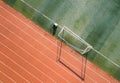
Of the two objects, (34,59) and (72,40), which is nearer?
(34,59)

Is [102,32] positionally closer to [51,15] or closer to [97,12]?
[97,12]

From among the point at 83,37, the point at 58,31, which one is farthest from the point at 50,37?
→ the point at 83,37

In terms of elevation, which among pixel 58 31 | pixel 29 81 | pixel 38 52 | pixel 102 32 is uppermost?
pixel 102 32

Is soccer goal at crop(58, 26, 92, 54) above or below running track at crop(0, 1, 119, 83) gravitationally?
above

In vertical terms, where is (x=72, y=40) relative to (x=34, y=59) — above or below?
above

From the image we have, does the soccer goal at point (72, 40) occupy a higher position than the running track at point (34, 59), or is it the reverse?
the soccer goal at point (72, 40)
